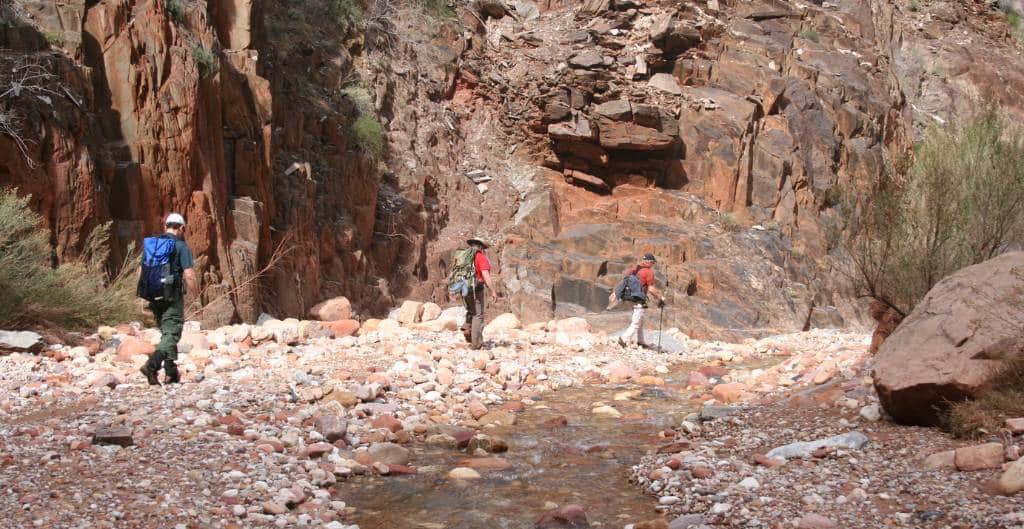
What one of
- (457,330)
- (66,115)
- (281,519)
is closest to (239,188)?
(66,115)

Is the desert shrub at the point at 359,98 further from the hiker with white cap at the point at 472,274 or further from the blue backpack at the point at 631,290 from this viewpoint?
the hiker with white cap at the point at 472,274

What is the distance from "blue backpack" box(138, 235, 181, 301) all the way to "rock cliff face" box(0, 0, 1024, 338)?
426 cm

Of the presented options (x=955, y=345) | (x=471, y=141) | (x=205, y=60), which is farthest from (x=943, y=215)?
(x=471, y=141)

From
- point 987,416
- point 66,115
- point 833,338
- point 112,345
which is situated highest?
point 66,115

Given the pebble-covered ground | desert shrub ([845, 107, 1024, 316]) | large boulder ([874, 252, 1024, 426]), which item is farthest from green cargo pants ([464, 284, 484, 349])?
large boulder ([874, 252, 1024, 426])

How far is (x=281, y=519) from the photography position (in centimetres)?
470

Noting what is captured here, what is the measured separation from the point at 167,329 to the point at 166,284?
16.1 inches

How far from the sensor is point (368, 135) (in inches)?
744

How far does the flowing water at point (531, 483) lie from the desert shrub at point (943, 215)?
3.22 m

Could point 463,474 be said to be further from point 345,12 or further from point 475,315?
Result: point 345,12

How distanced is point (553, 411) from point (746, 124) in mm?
18123

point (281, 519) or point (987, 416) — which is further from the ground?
point (987, 416)

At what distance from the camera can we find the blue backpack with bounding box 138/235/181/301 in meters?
6.99

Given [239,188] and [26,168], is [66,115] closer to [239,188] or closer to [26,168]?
[26,168]
